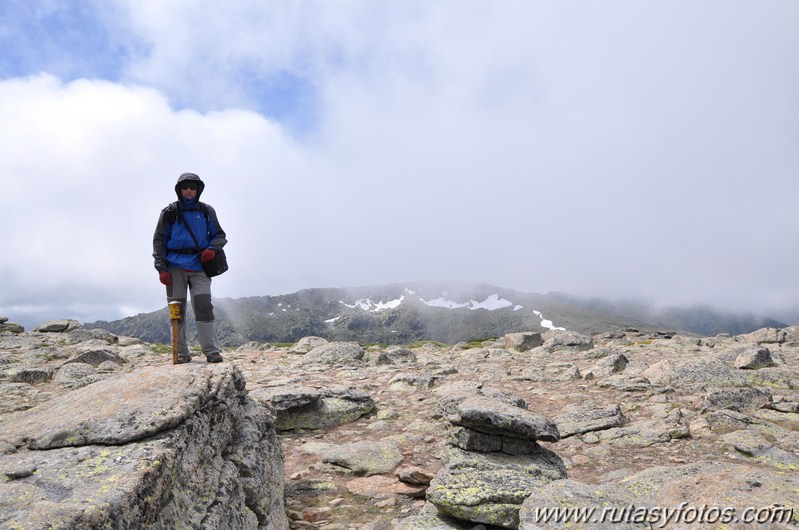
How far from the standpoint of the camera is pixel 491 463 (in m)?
9.62

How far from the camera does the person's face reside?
1166 centimetres

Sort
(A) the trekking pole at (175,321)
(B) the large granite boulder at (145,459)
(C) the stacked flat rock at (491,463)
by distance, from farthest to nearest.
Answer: (A) the trekking pole at (175,321), (C) the stacked flat rock at (491,463), (B) the large granite boulder at (145,459)

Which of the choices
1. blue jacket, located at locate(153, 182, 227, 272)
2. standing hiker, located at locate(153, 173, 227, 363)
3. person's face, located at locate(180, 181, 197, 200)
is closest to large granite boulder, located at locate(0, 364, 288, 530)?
standing hiker, located at locate(153, 173, 227, 363)

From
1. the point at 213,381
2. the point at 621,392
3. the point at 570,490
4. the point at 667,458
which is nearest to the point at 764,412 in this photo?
the point at 621,392

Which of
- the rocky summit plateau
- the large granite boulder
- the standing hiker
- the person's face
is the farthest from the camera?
the person's face

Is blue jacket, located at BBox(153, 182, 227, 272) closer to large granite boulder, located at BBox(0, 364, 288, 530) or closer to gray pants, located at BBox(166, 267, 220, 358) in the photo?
gray pants, located at BBox(166, 267, 220, 358)

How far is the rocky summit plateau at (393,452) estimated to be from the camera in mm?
5617

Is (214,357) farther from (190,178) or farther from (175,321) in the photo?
(190,178)

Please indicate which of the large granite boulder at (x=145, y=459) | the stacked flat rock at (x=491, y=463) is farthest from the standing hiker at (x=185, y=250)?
the stacked flat rock at (x=491, y=463)

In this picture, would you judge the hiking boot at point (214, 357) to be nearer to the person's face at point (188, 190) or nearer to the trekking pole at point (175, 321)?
→ the trekking pole at point (175, 321)

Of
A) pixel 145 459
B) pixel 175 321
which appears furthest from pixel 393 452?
pixel 145 459

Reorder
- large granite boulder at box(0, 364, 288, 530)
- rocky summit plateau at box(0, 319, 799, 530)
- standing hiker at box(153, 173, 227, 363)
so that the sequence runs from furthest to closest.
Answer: standing hiker at box(153, 173, 227, 363) → rocky summit plateau at box(0, 319, 799, 530) → large granite boulder at box(0, 364, 288, 530)

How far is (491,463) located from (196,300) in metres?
8.30

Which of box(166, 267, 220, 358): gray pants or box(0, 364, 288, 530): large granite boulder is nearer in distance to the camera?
box(0, 364, 288, 530): large granite boulder
